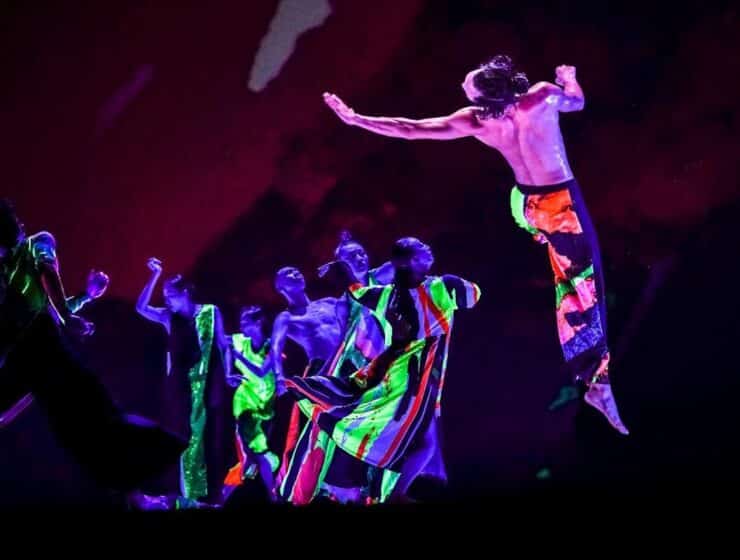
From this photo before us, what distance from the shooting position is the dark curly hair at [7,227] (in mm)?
3793

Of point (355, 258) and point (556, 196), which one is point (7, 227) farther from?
point (556, 196)

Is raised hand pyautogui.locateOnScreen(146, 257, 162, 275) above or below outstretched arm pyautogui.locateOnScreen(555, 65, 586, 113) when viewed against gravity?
below

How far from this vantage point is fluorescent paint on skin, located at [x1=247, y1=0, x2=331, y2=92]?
16.2 feet

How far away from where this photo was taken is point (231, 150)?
16.9ft

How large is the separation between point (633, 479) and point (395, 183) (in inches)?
80.2

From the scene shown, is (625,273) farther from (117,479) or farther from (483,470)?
(117,479)

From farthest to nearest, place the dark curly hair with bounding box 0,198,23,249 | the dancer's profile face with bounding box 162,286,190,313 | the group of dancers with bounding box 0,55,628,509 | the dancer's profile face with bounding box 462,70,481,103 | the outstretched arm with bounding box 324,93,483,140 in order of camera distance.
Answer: the dancer's profile face with bounding box 162,286,190,313 < the outstretched arm with bounding box 324,93,483,140 < the dancer's profile face with bounding box 462,70,481,103 < the group of dancers with bounding box 0,55,628,509 < the dark curly hair with bounding box 0,198,23,249

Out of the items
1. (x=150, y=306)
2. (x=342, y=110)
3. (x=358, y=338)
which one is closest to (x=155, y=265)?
(x=150, y=306)

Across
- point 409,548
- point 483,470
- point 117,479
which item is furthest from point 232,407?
point 409,548

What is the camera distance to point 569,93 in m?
4.24

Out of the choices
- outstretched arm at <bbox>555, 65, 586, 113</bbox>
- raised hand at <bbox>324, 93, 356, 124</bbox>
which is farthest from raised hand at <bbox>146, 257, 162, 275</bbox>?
outstretched arm at <bbox>555, 65, 586, 113</bbox>

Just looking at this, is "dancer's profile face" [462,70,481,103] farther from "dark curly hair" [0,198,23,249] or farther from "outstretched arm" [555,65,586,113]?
"dark curly hair" [0,198,23,249]

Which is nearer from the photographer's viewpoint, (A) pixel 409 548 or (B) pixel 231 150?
(A) pixel 409 548

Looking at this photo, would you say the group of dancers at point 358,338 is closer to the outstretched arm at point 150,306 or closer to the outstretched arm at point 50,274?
the outstretched arm at point 50,274
